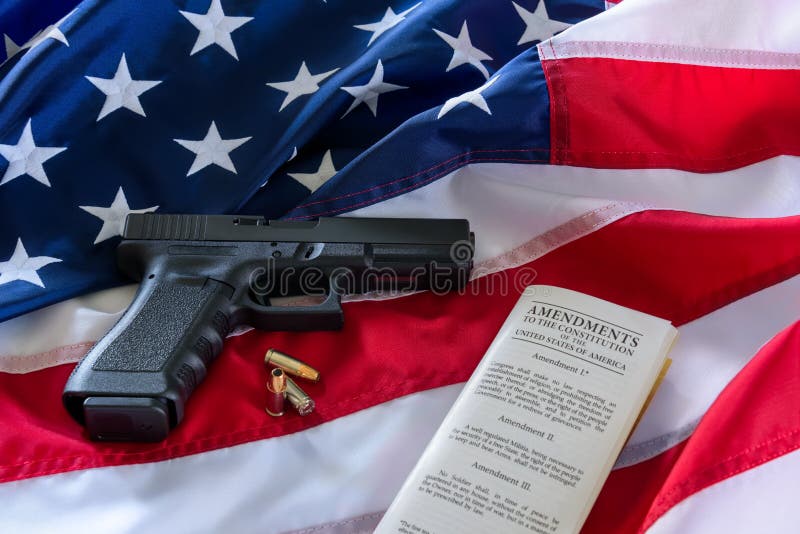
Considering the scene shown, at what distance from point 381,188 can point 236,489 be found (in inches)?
22.1

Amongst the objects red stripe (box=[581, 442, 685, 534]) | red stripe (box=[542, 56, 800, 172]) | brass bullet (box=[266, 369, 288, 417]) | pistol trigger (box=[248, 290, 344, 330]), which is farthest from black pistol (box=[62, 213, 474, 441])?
red stripe (box=[581, 442, 685, 534])

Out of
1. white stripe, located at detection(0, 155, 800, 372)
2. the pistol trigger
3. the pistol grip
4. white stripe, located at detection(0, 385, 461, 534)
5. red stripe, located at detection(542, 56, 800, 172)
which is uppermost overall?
red stripe, located at detection(542, 56, 800, 172)

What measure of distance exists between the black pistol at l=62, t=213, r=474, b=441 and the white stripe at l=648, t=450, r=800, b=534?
1.64 ft

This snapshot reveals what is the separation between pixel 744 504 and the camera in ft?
3.37

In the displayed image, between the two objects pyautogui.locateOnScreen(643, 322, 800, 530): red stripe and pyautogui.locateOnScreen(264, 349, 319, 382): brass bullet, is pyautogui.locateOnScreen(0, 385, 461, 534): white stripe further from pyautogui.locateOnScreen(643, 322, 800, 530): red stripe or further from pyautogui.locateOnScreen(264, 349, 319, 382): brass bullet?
pyautogui.locateOnScreen(643, 322, 800, 530): red stripe

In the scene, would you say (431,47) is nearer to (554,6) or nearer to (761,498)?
(554,6)

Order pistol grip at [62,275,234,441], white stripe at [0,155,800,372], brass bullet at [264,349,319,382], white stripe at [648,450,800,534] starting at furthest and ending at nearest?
white stripe at [0,155,800,372]
brass bullet at [264,349,319,382]
pistol grip at [62,275,234,441]
white stripe at [648,450,800,534]

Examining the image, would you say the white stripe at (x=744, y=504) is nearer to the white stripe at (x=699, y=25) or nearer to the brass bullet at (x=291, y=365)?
the brass bullet at (x=291, y=365)

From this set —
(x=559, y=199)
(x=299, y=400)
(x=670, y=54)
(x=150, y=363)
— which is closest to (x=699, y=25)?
(x=670, y=54)

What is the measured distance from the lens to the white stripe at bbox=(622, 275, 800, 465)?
117 centimetres

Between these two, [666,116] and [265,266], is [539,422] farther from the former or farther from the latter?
[666,116]

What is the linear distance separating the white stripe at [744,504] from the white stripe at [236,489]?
359 mm

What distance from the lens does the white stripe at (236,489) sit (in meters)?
1.09

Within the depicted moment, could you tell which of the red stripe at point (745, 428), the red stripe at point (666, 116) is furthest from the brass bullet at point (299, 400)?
the red stripe at point (666, 116)
